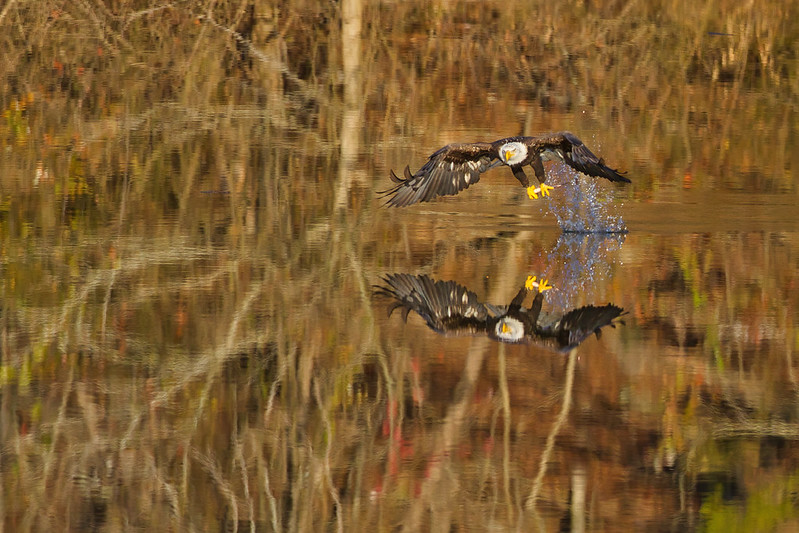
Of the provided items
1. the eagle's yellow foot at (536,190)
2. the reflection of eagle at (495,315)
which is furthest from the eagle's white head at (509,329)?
the eagle's yellow foot at (536,190)

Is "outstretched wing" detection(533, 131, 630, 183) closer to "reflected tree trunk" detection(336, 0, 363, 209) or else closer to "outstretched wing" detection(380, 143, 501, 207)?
"outstretched wing" detection(380, 143, 501, 207)

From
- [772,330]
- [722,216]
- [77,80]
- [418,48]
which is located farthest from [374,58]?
[772,330]

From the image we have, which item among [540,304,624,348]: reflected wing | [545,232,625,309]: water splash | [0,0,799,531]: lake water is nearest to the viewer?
[0,0,799,531]: lake water

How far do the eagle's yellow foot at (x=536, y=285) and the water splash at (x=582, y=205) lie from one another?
5.36 ft

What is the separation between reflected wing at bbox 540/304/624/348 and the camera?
7812 millimetres

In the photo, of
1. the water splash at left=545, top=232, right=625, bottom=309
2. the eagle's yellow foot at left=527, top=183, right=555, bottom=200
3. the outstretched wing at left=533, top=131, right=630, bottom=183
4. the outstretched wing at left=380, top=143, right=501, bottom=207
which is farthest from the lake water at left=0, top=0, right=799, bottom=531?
the outstretched wing at left=533, top=131, right=630, bottom=183

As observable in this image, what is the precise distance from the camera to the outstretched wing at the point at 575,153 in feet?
31.9

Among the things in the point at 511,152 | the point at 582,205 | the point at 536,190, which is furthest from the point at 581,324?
the point at 582,205

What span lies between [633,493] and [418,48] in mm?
13560

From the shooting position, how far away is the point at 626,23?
20.5 m

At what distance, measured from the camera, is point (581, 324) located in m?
8.03

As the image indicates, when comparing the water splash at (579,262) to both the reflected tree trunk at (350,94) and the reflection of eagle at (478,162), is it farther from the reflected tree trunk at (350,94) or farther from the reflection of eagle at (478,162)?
the reflected tree trunk at (350,94)

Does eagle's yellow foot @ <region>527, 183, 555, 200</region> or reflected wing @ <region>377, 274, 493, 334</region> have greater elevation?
eagle's yellow foot @ <region>527, 183, 555, 200</region>

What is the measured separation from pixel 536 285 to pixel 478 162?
154 centimetres
